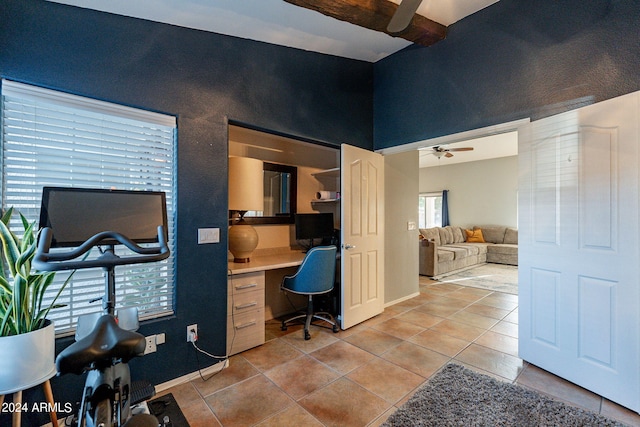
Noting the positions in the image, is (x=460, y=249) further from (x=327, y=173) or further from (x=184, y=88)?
(x=184, y=88)

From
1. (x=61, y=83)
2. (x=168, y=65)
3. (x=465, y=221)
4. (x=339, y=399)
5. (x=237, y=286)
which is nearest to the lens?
(x=61, y=83)

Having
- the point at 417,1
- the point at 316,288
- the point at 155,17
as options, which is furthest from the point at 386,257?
the point at 155,17

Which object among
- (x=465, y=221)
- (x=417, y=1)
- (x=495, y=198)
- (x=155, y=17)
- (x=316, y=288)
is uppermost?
(x=155, y=17)

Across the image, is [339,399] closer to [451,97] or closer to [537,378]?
[537,378]

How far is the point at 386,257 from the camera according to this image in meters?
3.78

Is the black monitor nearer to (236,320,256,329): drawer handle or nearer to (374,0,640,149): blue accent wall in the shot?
(236,320,256,329): drawer handle

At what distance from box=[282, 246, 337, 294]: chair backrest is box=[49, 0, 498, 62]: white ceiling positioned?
2.09m

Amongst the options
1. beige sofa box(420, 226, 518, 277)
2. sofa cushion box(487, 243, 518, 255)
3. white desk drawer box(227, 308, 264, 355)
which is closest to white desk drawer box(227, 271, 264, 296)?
white desk drawer box(227, 308, 264, 355)

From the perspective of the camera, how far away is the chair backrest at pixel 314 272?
9.32 ft

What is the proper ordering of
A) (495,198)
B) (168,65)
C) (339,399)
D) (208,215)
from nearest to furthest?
(339,399), (168,65), (208,215), (495,198)

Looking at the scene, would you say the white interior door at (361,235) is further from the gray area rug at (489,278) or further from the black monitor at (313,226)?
the gray area rug at (489,278)

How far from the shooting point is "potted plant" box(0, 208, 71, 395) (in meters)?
1.27

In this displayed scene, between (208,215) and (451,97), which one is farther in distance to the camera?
(451,97)

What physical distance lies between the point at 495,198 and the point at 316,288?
709 cm
